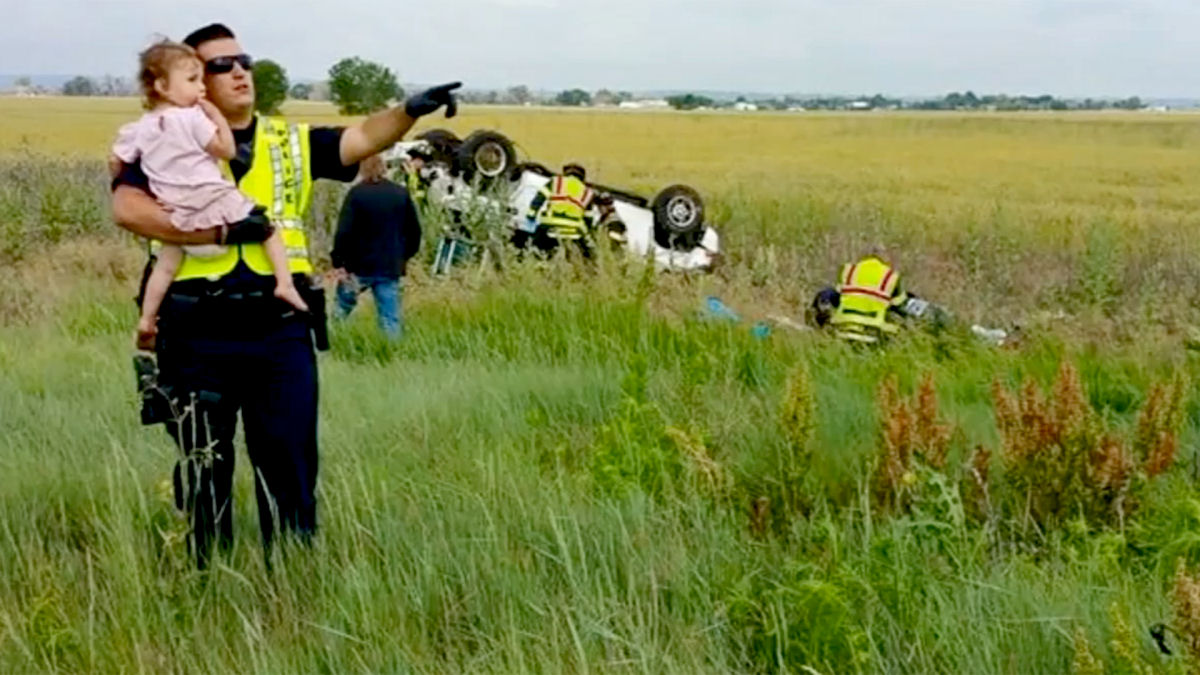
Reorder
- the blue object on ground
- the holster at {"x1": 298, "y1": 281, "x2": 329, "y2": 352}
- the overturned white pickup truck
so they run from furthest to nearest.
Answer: the overturned white pickup truck < the blue object on ground < the holster at {"x1": 298, "y1": 281, "x2": 329, "y2": 352}

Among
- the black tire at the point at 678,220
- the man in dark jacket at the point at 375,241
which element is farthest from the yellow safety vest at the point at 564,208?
the man in dark jacket at the point at 375,241

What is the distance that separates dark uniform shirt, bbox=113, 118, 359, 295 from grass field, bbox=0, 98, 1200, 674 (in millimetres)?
696

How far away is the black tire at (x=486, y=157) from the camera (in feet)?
36.5

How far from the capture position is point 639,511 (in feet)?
11.5

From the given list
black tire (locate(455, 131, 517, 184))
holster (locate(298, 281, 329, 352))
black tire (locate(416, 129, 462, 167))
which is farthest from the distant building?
holster (locate(298, 281, 329, 352))

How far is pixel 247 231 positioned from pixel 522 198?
25.3 ft

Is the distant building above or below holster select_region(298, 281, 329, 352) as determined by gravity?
above

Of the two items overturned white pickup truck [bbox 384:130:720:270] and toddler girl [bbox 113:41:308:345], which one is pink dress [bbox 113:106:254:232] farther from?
overturned white pickup truck [bbox 384:130:720:270]

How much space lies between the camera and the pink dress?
337cm

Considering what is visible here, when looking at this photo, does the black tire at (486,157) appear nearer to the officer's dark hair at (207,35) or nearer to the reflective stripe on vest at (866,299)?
the reflective stripe on vest at (866,299)

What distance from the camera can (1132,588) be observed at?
3.09 m

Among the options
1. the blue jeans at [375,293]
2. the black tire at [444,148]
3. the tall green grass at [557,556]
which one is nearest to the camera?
the tall green grass at [557,556]

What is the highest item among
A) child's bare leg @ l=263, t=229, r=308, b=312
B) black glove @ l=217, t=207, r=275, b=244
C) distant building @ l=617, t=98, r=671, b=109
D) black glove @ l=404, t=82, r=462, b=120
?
distant building @ l=617, t=98, r=671, b=109

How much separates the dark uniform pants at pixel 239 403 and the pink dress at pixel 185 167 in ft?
0.84
